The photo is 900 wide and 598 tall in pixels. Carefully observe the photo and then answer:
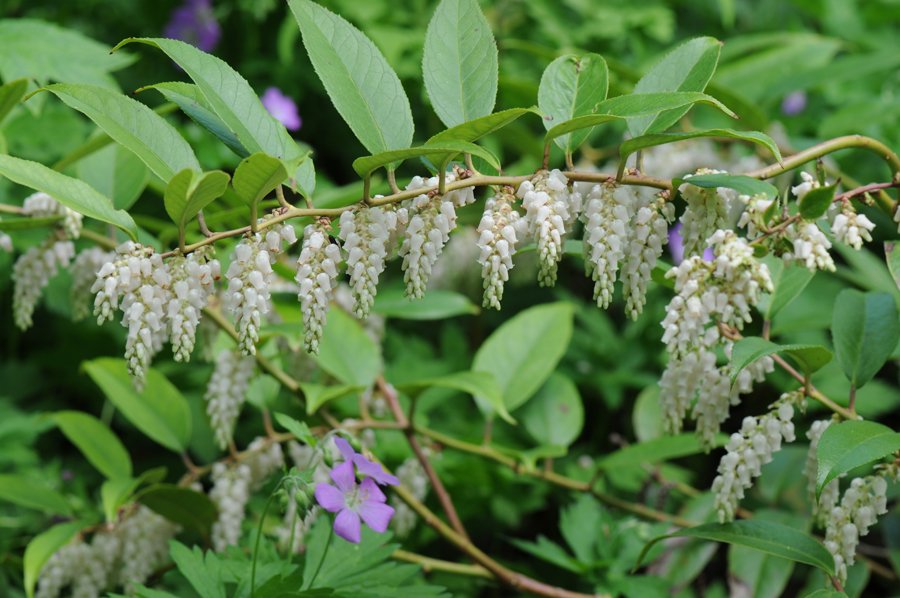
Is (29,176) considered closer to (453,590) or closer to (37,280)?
(37,280)

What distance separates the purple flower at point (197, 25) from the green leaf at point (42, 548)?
8.43 ft

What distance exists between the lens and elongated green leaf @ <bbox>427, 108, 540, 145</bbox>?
1.41 m

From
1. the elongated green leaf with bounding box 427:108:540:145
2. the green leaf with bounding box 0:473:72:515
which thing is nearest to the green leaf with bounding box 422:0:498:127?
the elongated green leaf with bounding box 427:108:540:145

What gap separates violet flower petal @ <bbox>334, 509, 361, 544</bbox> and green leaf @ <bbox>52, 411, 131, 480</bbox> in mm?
943

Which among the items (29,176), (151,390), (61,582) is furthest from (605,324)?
(29,176)

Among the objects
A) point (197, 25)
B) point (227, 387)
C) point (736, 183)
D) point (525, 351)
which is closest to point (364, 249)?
point (736, 183)

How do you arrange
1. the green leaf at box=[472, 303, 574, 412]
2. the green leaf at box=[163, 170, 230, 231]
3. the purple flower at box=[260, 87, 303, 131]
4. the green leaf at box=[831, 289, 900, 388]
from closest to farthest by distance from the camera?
the green leaf at box=[163, 170, 230, 231] < the green leaf at box=[831, 289, 900, 388] < the green leaf at box=[472, 303, 574, 412] < the purple flower at box=[260, 87, 303, 131]

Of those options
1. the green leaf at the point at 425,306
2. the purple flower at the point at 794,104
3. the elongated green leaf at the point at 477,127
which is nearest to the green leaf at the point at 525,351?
the green leaf at the point at 425,306

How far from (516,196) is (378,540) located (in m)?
0.81

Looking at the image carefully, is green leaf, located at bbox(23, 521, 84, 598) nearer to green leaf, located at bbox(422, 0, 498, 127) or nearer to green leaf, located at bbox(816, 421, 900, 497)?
green leaf, located at bbox(422, 0, 498, 127)

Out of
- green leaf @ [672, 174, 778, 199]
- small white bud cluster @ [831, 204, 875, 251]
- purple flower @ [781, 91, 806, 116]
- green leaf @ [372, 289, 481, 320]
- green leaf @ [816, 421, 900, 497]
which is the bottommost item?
purple flower @ [781, 91, 806, 116]

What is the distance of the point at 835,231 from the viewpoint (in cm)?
144

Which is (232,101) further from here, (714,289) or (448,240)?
(714,289)

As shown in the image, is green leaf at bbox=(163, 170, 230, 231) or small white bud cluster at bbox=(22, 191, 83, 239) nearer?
green leaf at bbox=(163, 170, 230, 231)
